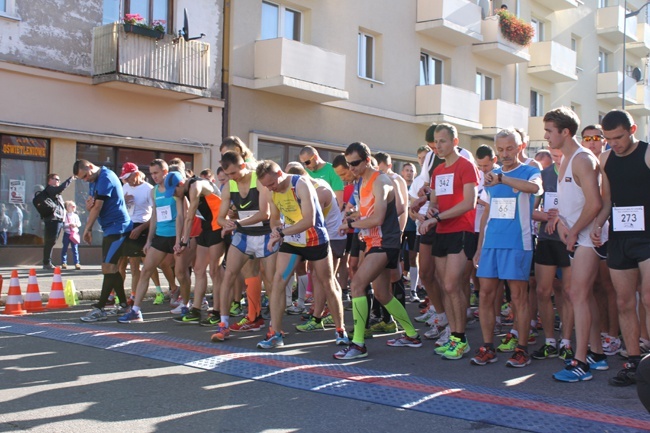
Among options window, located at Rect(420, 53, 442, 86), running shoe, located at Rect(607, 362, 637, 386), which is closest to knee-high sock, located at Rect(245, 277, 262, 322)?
running shoe, located at Rect(607, 362, 637, 386)

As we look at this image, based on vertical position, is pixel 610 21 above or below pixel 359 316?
above

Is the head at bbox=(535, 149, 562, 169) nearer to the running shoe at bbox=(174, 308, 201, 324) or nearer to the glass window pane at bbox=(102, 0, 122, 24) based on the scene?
the running shoe at bbox=(174, 308, 201, 324)

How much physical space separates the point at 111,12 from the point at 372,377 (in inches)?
537

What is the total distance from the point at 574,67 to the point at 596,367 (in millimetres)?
27645

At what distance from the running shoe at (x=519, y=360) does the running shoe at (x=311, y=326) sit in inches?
105

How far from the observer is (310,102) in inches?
826

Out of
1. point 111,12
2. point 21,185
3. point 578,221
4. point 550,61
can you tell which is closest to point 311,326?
point 578,221

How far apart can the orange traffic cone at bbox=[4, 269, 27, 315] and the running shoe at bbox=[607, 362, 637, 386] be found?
7.52m

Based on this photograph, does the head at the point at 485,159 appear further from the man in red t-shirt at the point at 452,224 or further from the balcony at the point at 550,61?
the balcony at the point at 550,61

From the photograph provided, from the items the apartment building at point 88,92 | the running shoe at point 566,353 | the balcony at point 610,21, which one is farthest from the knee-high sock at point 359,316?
the balcony at point 610,21

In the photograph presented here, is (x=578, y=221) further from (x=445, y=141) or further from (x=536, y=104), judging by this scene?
(x=536, y=104)

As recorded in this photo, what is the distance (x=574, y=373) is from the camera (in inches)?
229

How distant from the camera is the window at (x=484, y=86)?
2795 cm

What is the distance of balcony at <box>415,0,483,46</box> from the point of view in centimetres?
2412
